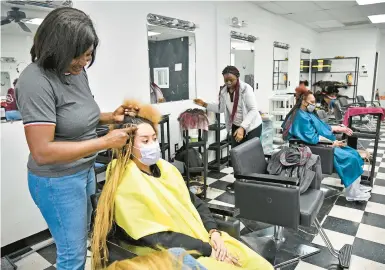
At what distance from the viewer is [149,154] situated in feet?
4.33

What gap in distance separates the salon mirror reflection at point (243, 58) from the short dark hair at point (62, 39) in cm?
351

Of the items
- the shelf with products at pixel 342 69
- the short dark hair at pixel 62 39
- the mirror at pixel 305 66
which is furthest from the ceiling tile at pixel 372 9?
the short dark hair at pixel 62 39

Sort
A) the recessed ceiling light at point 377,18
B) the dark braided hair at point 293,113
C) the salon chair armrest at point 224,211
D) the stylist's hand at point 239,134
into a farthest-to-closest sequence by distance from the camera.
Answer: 1. the recessed ceiling light at point 377,18
2. the dark braided hair at point 293,113
3. the stylist's hand at point 239,134
4. the salon chair armrest at point 224,211

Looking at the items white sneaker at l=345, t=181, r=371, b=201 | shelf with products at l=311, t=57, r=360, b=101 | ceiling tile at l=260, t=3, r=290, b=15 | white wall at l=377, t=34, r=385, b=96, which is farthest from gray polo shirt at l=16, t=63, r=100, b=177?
white wall at l=377, t=34, r=385, b=96

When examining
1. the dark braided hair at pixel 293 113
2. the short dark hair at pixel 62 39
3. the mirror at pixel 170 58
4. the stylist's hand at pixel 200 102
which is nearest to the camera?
the short dark hair at pixel 62 39

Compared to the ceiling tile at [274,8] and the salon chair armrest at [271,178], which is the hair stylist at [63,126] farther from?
the ceiling tile at [274,8]

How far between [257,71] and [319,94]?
3.27 m

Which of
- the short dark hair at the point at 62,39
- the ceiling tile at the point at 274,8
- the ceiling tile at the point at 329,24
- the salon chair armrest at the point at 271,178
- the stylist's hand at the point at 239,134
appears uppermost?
the ceiling tile at the point at 329,24

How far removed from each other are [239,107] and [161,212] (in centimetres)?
200

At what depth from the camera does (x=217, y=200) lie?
2.97m

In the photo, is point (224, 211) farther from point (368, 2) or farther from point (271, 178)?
point (368, 2)

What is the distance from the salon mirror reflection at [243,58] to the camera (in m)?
4.36

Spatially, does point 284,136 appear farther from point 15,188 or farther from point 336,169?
point 15,188

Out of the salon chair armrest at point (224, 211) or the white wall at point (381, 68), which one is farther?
the white wall at point (381, 68)
